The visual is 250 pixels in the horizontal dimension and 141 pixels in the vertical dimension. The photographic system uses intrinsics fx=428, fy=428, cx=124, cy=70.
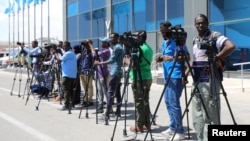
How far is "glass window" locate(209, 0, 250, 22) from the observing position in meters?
21.0

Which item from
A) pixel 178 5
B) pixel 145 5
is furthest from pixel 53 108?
pixel 145 5

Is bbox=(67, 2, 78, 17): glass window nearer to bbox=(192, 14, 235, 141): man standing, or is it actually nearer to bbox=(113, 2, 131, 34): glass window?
bbox=(113, 2, 131, 34): glass window

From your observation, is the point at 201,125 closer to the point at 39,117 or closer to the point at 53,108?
the point at 39,117

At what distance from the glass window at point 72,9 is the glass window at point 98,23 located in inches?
191

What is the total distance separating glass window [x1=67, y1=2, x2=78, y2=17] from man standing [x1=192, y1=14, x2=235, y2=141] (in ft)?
120

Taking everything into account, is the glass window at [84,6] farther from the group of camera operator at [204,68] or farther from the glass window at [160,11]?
the group of camera operator at [204,68]

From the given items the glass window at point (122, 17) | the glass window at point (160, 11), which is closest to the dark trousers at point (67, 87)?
the glass window at point (160, 11)

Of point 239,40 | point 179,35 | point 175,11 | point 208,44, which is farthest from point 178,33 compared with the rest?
point 175,11

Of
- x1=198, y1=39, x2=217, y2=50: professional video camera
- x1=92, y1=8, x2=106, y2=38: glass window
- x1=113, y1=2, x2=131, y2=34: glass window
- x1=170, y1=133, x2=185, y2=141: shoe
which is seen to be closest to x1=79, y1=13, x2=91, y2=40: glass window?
x1=92, y1=8, x2=106, y2=38: glass window

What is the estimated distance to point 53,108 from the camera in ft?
40.1

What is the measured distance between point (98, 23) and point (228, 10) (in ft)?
53.4

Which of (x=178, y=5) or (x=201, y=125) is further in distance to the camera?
(x=178, y=5)

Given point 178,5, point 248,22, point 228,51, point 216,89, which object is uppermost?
point 178,5

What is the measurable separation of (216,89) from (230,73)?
1582cm
